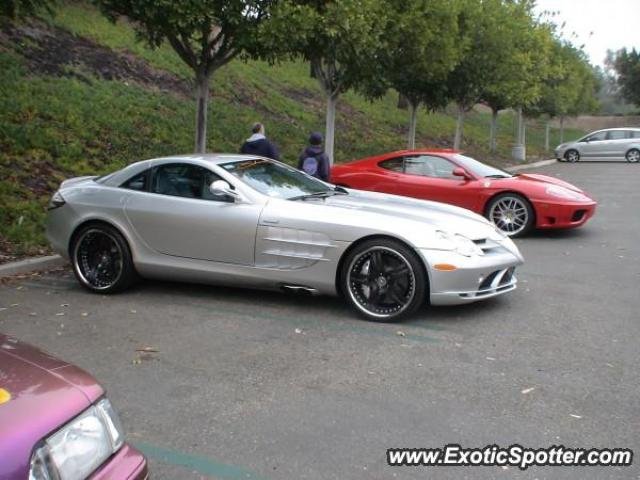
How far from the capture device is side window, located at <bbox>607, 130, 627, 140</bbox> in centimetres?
2996

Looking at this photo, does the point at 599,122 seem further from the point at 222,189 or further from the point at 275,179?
the point at 222,189

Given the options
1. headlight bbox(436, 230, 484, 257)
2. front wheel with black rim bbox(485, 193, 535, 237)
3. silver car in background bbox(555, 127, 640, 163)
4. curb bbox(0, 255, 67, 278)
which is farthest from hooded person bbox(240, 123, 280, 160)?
silver car in background bbox(555, 127, 640, 163)

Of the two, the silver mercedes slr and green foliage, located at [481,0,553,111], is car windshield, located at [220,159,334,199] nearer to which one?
the silver mercedes slr

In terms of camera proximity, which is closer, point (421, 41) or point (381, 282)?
point (381, 282)

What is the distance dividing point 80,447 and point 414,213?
165 inches

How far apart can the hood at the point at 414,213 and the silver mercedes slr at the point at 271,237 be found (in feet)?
0.05

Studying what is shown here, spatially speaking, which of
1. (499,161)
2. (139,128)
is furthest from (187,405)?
(499,161)

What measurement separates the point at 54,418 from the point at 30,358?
17.2 inches

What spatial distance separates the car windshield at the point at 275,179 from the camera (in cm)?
619

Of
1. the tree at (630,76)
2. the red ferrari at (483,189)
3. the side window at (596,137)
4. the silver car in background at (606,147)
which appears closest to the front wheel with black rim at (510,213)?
the red ferrari at (483,189)

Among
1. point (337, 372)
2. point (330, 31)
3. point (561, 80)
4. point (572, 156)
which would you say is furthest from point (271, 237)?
point (561, 80)

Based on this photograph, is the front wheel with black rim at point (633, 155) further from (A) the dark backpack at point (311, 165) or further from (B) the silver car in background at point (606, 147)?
(A) the dark backpack at point (311, 165)

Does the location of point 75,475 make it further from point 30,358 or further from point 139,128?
point 139,128

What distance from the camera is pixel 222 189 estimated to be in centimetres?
595
